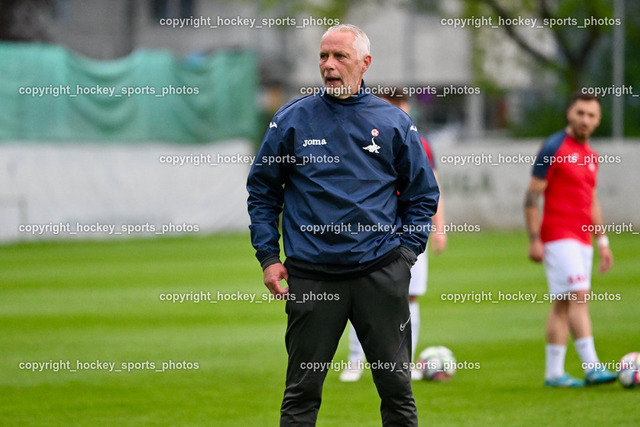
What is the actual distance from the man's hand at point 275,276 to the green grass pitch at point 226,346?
248 cm

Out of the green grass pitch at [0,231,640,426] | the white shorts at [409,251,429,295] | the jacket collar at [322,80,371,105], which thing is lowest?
the green grass pitch at [0,231,640,426]

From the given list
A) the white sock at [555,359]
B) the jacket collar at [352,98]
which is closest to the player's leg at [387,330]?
the jacket collar at [352,98]

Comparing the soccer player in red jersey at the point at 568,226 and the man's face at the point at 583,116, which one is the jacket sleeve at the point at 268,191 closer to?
the soccer player in red jersey at the point at 568,226

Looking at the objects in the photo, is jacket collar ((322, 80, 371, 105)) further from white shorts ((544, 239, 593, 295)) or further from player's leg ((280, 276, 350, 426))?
white shorts ((544, 239, 593, 295))

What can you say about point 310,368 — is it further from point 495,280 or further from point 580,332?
point 495,280

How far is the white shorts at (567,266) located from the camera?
30.5ft

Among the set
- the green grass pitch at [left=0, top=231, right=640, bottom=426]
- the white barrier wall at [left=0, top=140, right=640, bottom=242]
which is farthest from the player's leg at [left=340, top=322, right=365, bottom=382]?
the white barrier wall at [left=0, top=140, right=640, bottom=242]

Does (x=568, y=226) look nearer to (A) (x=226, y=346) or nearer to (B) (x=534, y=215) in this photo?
(B) (x=534, y=215)

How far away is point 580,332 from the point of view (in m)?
9.44

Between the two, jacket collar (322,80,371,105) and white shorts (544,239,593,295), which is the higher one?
jacket collar (322,80,371,105)

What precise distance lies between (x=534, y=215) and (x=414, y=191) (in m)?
3.53

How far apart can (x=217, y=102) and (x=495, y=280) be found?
15305 millimetres

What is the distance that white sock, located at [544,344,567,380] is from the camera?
945 cm

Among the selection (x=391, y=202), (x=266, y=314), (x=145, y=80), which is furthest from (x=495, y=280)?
(x=145, y=80)
